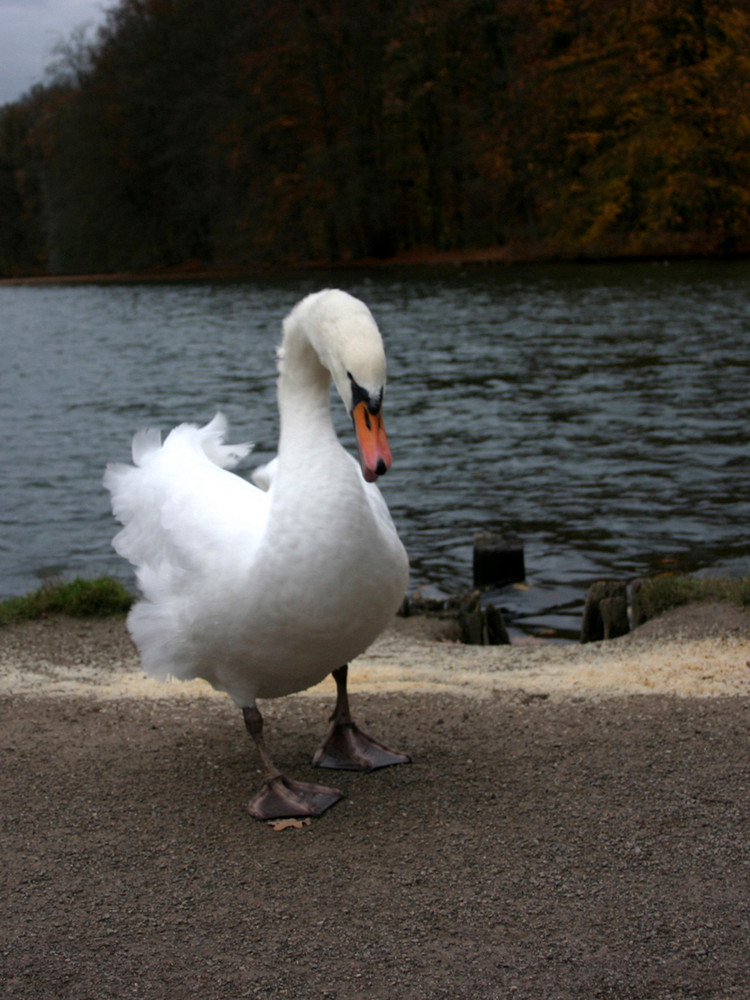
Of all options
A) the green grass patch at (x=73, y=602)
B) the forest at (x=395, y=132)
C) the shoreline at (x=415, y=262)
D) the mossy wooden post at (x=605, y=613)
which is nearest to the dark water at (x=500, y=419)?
the mossy wooden post at (x=605, y=613)

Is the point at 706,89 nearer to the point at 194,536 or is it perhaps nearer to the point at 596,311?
the point at 596,311

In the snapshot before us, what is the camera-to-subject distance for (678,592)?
21.4ft

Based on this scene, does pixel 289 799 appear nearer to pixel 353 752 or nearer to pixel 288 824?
pixel 288 824

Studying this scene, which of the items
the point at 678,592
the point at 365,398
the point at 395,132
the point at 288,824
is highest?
the point at 395,132

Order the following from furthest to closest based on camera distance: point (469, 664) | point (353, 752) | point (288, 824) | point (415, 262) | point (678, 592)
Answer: point (415, 262) → point (678, 592) → point (469, 664) → point (353, 752) → point (288, 824)

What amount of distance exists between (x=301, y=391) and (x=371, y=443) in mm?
671

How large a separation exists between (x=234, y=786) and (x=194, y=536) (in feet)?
3.06

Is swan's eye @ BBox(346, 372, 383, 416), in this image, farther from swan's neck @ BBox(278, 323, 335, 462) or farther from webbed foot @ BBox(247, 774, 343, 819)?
webbed foot @ BBox(247, 774, 343, 819)

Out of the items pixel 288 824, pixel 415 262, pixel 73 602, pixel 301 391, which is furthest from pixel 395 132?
pixel 288 824

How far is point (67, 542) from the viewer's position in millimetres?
10477

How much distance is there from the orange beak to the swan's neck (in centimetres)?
43

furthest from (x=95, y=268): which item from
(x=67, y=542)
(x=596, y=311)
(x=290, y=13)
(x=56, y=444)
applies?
(x=67, y=542)

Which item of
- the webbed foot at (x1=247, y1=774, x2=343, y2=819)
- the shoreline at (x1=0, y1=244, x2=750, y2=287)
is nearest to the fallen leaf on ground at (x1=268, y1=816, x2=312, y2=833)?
the webbed foot at (x1=247, y1=774, x2=343, y2=819)

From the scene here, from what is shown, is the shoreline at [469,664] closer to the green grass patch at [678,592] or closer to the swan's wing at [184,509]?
the green grass patch at [678,592]
